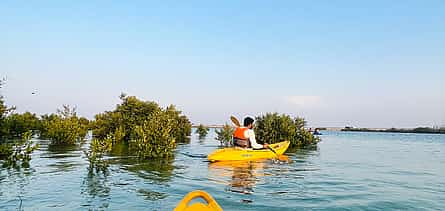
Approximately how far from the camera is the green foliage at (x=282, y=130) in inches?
1382

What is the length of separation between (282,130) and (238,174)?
1910cm

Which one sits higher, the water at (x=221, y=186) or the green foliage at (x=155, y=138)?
the green foliage at (x=155, y=138)

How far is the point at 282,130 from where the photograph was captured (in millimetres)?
35031

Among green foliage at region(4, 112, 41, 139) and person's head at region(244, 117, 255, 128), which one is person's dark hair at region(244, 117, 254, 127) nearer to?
person's head at region(244, 117, 255, 128)

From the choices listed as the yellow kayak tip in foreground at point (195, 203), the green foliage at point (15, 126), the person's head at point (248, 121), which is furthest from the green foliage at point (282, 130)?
the yellow kayak tip in foreground at point (195, 203)

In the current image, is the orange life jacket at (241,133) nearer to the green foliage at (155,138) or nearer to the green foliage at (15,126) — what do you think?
the green foliage at (155,138)

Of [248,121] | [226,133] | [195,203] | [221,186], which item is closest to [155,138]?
[248,121]

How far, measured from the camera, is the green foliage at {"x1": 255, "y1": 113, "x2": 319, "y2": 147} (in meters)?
35.1

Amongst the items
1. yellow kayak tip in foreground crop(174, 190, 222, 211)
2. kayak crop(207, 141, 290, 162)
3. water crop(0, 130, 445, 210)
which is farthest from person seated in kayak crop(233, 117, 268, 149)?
yellow kayak tip in foreground crop(174, 190, 222, 211)

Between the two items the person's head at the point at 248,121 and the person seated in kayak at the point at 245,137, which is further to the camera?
the person seated in kayak at the point at 245,137

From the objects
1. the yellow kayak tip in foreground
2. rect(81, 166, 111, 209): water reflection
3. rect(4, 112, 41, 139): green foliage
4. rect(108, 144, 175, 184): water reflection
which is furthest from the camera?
rect(108, 144, 175, 184): water reflection

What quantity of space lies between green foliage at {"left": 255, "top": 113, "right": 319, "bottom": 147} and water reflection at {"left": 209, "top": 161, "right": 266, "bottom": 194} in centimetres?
1420

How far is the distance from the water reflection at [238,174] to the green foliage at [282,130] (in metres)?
14.2

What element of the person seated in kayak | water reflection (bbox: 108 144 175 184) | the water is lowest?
the water
